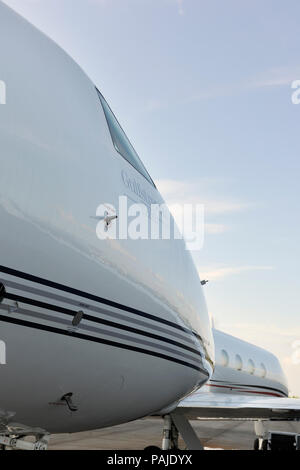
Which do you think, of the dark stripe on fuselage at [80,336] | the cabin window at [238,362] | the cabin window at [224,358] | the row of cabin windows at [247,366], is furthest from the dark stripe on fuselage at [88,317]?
the cabin window at [238,362]

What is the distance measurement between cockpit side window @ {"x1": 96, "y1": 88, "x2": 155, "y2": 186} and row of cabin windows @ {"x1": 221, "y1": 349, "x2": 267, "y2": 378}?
13650 mm

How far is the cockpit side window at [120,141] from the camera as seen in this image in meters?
4.58

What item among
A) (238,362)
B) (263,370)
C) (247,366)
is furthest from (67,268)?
(263,370)

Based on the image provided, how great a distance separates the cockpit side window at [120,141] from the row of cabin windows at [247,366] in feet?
44.8

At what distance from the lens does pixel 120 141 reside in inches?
186

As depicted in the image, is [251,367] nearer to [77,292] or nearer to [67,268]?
[77,292]

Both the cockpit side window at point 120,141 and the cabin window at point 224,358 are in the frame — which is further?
the cabin window at point 224,358

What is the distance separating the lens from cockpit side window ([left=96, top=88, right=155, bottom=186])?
4.58 metres

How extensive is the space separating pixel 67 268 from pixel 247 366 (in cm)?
1681

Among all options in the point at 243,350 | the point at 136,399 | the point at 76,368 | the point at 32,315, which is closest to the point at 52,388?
the point at 76,368

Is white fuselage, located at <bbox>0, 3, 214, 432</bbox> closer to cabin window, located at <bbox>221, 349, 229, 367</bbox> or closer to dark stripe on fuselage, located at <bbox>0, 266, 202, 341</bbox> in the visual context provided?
dark stripe on fuselage, located at <bbox>0, 266, 202, 341</bbox>

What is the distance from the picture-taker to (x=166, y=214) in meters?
5.43

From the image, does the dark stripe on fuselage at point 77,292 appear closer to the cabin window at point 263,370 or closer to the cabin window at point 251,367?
the cabin window at point 251,367
